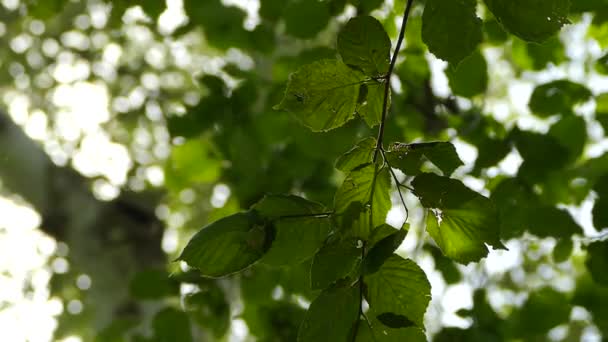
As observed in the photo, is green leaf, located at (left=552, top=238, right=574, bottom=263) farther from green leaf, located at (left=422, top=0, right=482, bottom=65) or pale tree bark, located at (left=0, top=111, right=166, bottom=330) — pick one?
pale tree bark, located at (left=0, top=111, right=166, bottom=330)

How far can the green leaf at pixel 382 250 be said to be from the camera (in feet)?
1.82

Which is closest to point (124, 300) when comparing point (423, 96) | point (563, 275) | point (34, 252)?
point (423, 96)

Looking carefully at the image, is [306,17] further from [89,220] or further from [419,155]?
[89,220]

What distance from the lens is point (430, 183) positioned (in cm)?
63

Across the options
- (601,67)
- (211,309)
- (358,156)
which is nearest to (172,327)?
(211,309)

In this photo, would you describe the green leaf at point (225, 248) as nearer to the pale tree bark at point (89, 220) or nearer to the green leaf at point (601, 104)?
the green leaf at point (601, 104)

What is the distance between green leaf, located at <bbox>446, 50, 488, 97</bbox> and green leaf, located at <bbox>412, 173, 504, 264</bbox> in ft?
2.08

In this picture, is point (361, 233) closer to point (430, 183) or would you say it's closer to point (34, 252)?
point (430, 183)

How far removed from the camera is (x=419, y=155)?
0.65 m

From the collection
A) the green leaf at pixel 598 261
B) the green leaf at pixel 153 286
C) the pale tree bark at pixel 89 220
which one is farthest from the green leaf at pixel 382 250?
the pale tree bark at pixel 89 220

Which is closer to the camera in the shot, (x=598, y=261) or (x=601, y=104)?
(x=598, y=261)

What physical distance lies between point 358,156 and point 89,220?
2337 mm

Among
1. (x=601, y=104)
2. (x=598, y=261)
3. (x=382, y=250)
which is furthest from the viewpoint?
(x=601, y=104)

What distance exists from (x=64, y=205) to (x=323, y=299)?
2.46 m
